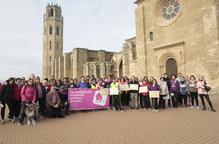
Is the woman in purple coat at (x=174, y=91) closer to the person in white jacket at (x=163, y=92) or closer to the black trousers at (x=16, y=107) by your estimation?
the person in white jacket at (x=163, y=92)

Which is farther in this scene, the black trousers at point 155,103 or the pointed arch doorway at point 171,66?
the pointed arch doorway at point 171,66

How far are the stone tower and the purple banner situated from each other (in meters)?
66.9

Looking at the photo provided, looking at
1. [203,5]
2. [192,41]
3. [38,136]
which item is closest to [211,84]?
[192,41]

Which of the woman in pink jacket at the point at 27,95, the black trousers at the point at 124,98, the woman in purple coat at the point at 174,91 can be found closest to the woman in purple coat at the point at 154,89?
the woman in purple coat at the point at 174,91

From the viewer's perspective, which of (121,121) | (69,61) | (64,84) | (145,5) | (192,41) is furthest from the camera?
(69,61)

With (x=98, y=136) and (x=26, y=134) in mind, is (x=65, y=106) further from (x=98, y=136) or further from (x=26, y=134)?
(x=98, y=136)

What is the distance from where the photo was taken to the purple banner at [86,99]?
507 inches

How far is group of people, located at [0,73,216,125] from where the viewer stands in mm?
10461

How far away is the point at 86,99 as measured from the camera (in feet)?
43.3

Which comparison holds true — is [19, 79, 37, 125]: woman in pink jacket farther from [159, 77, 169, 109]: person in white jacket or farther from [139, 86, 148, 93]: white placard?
[159, 77, 169, 109]: person in white jacket

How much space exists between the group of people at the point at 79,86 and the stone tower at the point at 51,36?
66.9 metres

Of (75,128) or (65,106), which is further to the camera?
(65,106)

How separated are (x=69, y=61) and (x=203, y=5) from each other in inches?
1830

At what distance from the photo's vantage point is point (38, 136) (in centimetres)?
746
